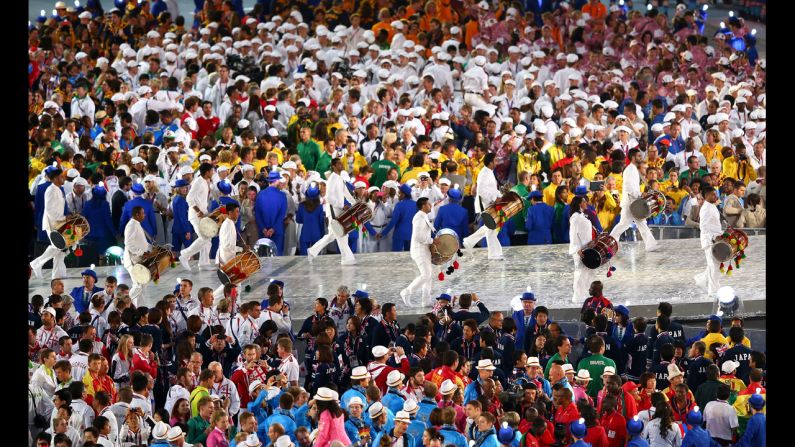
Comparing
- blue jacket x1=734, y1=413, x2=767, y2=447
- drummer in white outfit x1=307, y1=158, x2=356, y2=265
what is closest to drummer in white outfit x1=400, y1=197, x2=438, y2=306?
drummer in white outfit x1=307, y1=158, x2=356, y2=265

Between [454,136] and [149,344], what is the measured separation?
929 centimetres

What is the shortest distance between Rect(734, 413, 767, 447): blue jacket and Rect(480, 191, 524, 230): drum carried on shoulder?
248 inches

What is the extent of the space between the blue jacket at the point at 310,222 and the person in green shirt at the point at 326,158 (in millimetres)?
1664

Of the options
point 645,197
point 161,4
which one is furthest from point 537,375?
point 161,4

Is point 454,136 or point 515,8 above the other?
point 515,8

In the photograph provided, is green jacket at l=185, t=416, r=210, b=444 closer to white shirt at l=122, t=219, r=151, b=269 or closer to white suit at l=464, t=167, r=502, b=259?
white shirt at l=122, t=219, r=151, b=269

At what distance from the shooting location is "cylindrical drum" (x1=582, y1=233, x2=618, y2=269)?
17.4 meters

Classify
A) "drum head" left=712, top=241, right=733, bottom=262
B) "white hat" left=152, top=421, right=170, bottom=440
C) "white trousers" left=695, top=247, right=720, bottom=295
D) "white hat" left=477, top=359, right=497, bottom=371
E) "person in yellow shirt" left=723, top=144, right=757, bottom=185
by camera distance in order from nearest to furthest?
"white hat" left=152, top=421, right=170, bottom=440
"white hat" left=477, top=359, right=497, bottom=371
"drum head" left=712, top=241, right=733, bottom=262
"white trousers" left=695, top=247, right=720, bottom=295
"person in yellow shirt" left=723, top=144, right=757, bottom=185

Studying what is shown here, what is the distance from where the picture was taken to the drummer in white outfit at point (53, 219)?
62.8 feet

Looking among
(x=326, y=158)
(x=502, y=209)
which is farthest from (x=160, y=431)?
(x=326, y=158)

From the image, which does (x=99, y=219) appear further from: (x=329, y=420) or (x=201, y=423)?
(x=329, y=420)

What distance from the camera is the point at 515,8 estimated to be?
29016 mm

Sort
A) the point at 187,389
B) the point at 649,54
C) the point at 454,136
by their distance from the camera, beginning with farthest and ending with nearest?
1. the point at 649,54
2. the point at 454,136
3. the point at 187,389
